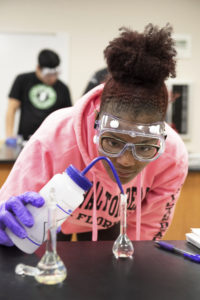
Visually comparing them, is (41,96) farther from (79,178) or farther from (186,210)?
(79,178)

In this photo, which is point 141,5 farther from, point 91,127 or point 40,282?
point 40,282

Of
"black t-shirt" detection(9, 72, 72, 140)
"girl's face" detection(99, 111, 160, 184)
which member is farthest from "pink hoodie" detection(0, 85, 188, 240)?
"black t-shirt" detection(9, 72, 72, 140)

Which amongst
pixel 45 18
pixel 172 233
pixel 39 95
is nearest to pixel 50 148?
pixel 172 233

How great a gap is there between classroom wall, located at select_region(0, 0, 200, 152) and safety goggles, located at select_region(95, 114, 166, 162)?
3.64 m

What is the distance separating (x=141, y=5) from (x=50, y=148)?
3810mm

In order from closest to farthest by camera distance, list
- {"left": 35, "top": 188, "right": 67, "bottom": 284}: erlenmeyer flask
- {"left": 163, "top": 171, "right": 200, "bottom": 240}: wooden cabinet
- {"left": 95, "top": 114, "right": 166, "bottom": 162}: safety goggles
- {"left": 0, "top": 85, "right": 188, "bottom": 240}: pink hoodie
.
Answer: {"left": 35, "top": 188, "right": 67, "bottom": 284}: erlenmeyer flask
{"left": 95, "top": 114, "right": 166, "bottom": 162}: safety goggles
{"left": 0, "top": 85, "right": 188, "bottom": 240}: pink hoodie
{"left": 163, "top": 171, "right": 200, "bottom": 240}: wooden cabinet

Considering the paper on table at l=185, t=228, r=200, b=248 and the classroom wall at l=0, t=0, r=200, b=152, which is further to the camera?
the classroom wall at l=0, t=0, r=200, b=152

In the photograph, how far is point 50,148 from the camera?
1124 mm

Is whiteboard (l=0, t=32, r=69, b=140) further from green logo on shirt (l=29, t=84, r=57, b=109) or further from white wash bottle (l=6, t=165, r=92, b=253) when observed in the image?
white wash bottle (l=6, t=165, r=92, b=253)

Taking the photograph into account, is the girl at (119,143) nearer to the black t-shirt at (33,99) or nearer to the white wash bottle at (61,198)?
the white wash bottle at (61,198)

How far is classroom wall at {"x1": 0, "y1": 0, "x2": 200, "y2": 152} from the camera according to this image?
4.39 metres

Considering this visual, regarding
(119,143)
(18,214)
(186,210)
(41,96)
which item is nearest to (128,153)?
(119,143)

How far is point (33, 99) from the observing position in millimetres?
4078

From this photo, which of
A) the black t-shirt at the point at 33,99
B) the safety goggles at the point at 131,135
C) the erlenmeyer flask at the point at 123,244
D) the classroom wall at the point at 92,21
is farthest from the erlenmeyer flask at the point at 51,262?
the classroom wall at the point at 92,21
